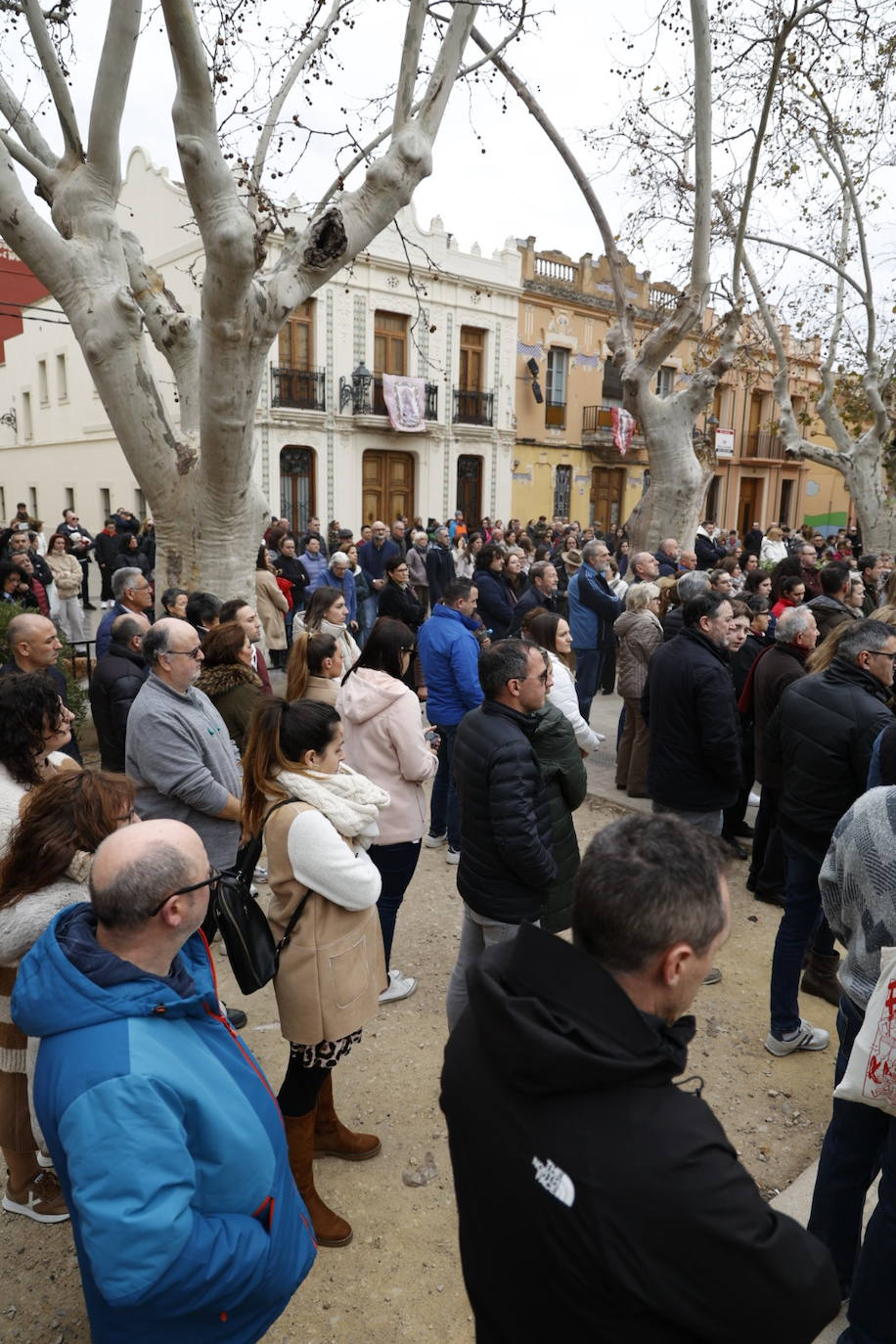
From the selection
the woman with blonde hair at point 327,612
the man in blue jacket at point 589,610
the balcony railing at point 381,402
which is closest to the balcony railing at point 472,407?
the balcony railing at point 381,402

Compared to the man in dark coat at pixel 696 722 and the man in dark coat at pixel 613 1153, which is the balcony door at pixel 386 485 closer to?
the man in dark coat at pixel 696 722

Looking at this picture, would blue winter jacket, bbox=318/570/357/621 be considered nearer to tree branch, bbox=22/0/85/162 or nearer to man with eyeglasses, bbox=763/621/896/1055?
tree branch, bbox=22/0/85/162

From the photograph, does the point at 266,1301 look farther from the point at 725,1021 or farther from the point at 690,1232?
the point at 725,1021

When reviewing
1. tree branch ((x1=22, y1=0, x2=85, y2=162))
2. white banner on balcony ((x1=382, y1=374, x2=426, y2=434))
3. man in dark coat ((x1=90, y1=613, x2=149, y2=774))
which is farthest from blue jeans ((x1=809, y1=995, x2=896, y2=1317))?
white banner on balcony ((x1=382, y1=374, x2=426, y2=434))

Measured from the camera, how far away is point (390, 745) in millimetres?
3607

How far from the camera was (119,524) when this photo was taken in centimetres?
1454

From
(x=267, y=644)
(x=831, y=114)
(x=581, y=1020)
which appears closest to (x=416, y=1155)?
(x=581, y=1020)

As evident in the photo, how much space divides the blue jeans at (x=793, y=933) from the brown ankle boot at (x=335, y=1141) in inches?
67.4

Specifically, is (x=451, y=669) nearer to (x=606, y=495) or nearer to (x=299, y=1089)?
(x=299, y=1089)

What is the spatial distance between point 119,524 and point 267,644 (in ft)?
25.3

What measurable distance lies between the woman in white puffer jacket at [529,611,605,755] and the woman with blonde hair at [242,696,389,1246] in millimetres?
1516

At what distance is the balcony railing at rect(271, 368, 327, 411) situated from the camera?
19797 millimetres

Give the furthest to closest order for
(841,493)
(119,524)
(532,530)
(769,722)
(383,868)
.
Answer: (841,493)
(532,530)
(119,524)
(769,722)
(383,868)

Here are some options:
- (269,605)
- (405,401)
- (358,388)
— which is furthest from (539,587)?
(405,401)
